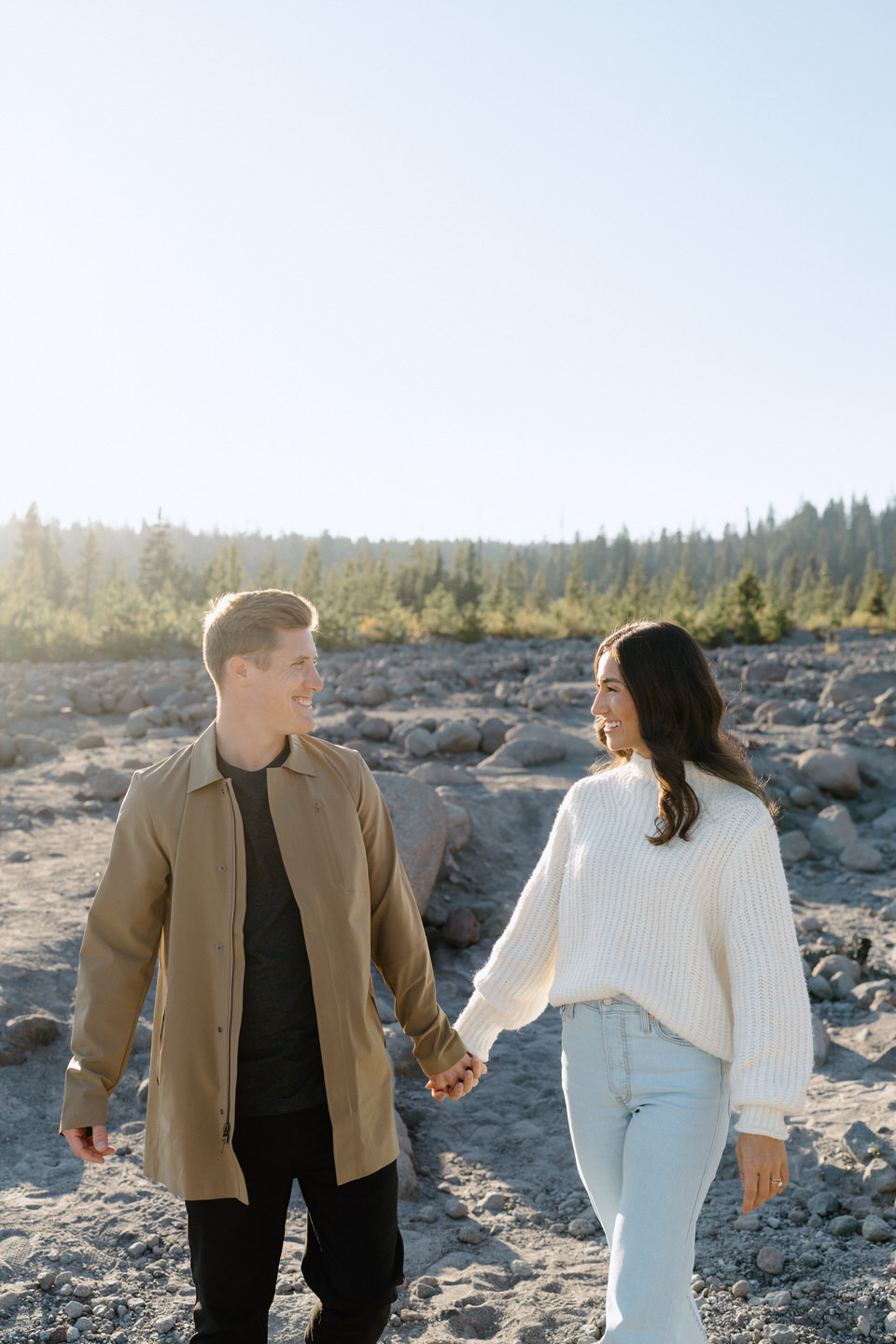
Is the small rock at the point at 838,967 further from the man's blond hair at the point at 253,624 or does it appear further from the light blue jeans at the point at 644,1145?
the man's blond hair at the point at 253,624

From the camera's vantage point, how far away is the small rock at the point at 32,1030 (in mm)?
4539

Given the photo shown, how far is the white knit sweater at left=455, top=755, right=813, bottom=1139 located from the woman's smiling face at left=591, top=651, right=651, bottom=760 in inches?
3.2

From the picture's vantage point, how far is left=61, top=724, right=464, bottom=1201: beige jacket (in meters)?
2.03

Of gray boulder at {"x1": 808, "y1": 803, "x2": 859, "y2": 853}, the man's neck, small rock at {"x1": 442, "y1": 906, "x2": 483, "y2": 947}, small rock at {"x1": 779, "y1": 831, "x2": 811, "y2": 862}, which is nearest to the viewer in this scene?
the man's neck

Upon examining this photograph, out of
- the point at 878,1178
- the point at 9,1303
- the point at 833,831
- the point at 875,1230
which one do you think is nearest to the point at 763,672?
the point at 833,831

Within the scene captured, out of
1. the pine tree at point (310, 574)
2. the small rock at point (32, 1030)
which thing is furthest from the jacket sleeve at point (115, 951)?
the pine tree at point (310, 574)

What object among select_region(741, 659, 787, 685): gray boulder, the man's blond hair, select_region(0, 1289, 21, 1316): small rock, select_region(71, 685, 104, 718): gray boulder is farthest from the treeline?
select_region(741, 659, 787, 685): gray boulder

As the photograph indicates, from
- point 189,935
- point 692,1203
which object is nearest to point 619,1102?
point 692,1203

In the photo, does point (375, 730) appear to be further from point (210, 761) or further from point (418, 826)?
point (210, 761)

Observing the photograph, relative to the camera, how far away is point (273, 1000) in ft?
6.95

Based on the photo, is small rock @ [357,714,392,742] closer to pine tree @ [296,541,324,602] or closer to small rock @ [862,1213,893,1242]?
small rock @ [862,1213,893,1242]

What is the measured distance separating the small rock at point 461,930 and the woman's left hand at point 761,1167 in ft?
15.1

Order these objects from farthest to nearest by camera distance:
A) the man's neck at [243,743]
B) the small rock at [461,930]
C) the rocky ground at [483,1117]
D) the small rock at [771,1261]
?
the small rock at [461,930] < the small rock at [771,1261] < the rocky ground at [483,1117] < the man's neck at [243,743]

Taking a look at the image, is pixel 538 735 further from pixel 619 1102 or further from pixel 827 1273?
pixel 619 1102
